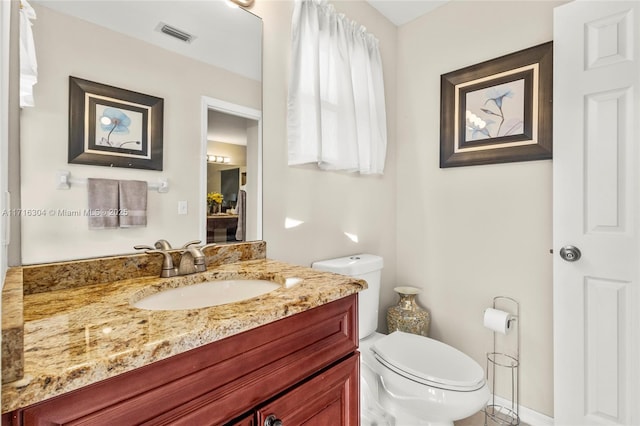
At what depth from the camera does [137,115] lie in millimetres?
1105

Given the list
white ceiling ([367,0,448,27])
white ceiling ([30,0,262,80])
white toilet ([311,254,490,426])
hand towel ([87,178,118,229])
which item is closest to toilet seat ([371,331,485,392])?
white toilet ([311,254,490,426])

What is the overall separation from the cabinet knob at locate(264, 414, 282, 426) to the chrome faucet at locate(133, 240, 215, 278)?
0.55 m

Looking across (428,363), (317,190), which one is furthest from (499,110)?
(428,363)

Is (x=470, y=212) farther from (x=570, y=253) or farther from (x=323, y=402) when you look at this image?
(x=323, y=402)

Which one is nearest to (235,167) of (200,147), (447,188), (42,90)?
(200,147)

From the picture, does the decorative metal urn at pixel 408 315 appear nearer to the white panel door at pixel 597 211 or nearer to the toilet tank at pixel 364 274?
the toilet tank at pixel 364 274

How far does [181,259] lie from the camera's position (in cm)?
111

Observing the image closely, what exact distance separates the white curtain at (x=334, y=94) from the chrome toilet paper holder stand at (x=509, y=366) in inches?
41.3

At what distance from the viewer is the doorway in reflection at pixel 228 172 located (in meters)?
1.30

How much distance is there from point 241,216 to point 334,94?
810 millimetres

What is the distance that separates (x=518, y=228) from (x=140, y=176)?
1803mm

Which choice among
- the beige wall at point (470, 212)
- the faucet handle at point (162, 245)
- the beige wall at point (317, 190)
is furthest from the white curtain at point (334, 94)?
the faucet handle at point (162, 245)

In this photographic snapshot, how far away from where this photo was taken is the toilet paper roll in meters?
1.67

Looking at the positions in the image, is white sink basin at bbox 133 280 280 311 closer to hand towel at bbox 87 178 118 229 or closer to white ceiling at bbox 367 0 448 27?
hand towel at bbox 87 178 118 229
